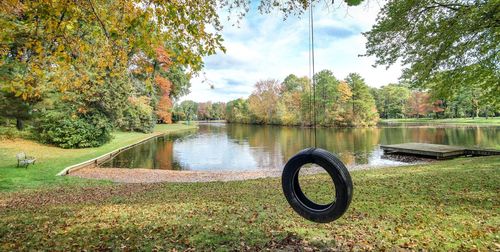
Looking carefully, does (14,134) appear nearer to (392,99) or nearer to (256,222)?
(256,222)

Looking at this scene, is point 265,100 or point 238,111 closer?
point 265,100

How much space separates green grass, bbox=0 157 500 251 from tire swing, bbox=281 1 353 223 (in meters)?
0.54

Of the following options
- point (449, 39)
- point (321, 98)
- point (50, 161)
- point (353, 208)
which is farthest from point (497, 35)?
point (321, 98)

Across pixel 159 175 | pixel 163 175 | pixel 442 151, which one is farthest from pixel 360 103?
pixel 159 175

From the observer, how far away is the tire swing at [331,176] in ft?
11.6

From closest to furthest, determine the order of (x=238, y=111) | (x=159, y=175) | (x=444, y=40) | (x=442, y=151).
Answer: (x=444, y=40)
(x=159, y=175)
(x=442, y=151)
(x=238, y=111)

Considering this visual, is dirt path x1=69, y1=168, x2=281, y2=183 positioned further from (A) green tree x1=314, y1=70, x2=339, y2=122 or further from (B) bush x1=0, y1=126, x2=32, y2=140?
(A) green tree x1=314, y1=70, x2=339, y2=122

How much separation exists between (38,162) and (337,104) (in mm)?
51576

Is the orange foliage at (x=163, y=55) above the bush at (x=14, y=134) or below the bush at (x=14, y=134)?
above

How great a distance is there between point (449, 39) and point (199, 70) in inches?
328

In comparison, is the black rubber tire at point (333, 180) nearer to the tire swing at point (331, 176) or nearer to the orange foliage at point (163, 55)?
the tire swing at point (331, 176)

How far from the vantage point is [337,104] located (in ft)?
191

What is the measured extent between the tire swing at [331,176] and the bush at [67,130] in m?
22.5

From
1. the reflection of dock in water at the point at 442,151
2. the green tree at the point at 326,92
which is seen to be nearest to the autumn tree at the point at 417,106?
the green tree at the point at 326,92
